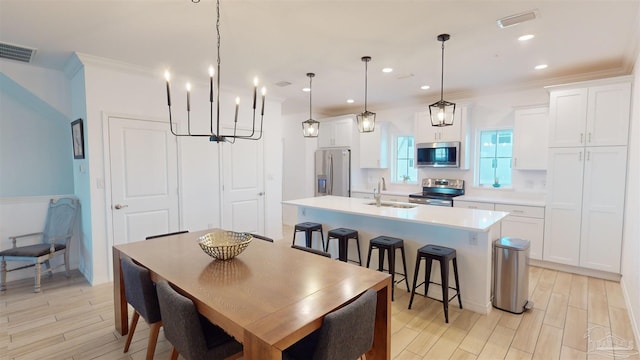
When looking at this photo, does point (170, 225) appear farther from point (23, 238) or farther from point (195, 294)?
point (195, 294)

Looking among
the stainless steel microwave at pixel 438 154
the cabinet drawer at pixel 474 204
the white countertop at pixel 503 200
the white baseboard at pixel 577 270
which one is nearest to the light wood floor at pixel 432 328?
the white baseboard at pixel 577 270

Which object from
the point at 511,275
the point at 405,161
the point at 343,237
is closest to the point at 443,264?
the point at 511,275

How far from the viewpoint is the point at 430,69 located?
402 centimetres

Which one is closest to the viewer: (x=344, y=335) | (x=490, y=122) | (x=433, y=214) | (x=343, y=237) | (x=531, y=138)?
(x=344, y=335)

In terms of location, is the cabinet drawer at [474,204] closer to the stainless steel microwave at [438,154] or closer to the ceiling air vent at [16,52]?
the stainless steel microwave at [438,154]

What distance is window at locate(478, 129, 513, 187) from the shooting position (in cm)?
506

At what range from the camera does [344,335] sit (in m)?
1.46

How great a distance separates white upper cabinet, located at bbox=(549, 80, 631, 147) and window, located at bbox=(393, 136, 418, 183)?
2.37 meters

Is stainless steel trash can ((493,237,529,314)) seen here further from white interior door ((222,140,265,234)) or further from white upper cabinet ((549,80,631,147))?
white interior door ((222,140,265,234))

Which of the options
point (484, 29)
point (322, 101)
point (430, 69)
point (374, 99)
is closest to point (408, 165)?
point (374, 99)

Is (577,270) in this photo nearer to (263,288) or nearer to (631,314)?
(631,314)

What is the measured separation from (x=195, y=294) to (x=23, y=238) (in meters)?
3.62

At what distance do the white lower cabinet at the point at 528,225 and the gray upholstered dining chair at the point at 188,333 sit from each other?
394 cm

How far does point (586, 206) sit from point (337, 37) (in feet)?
12.1
